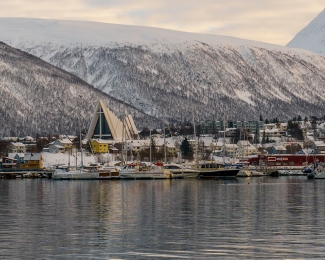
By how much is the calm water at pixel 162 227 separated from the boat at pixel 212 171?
39.2 meters

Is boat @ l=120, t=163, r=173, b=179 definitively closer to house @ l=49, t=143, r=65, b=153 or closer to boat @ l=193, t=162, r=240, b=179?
boat @ l=193, t=162, r=240, b=179

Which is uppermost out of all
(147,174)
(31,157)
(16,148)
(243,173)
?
(16,148)

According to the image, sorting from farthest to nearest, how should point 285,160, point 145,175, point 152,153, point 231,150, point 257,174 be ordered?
1. point 231,150
2. point 152,153
3. point 285,160
4. point 257,174
5. point 145,175

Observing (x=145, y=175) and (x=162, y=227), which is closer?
(x=162, y=227)

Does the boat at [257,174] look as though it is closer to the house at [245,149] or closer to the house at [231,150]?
the house at [245,149]

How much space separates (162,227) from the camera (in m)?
36.0

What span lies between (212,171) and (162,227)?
59.3 m

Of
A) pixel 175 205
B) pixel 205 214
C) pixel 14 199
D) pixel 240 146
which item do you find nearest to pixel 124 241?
pixel 205 214

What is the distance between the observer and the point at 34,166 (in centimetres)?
12481

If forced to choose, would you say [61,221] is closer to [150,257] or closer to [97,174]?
[150,257]

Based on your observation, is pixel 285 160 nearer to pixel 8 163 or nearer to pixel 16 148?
pixel 8 163

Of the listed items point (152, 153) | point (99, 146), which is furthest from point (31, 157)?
point (99, 146)

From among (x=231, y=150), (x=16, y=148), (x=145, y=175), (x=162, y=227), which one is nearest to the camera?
(x=162, y=227)

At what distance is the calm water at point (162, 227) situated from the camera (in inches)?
1145
